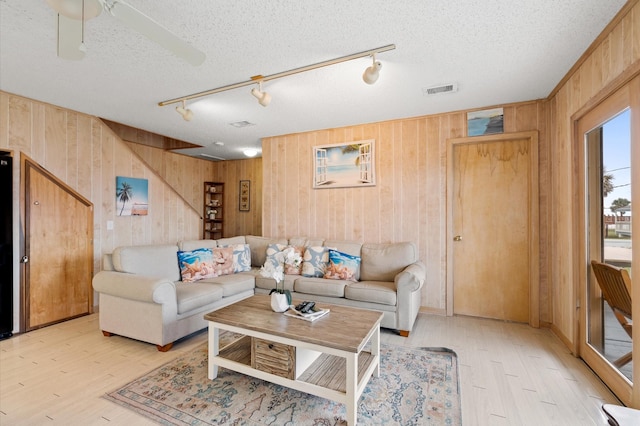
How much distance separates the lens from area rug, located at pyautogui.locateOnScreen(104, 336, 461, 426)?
1745 millimetres

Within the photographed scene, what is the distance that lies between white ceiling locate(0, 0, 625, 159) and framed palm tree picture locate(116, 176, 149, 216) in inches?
38.4

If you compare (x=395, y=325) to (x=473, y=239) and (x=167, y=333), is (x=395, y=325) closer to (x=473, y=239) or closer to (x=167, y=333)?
(x=473, y=239)

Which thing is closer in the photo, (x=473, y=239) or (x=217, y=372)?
(x=217, y=372)

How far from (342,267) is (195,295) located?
163 centimetres

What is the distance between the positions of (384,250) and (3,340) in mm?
4000

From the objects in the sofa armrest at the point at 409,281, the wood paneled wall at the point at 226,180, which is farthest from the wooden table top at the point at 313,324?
the wood paneled wall at the point at 226,180

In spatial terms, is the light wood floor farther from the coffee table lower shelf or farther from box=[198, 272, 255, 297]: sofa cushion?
the coffee table lower shelf

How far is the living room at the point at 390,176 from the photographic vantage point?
2508mm

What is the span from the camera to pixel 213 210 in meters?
6.53

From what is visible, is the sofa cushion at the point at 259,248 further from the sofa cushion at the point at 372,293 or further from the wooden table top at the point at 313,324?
the wooden table top at the point at 313,324

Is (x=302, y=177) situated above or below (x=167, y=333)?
above

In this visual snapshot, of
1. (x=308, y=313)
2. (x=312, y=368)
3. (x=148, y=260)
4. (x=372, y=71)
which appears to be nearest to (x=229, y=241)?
(x=148, y=260)

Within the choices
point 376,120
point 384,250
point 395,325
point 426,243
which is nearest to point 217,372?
point 395,325

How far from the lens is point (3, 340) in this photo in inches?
111
